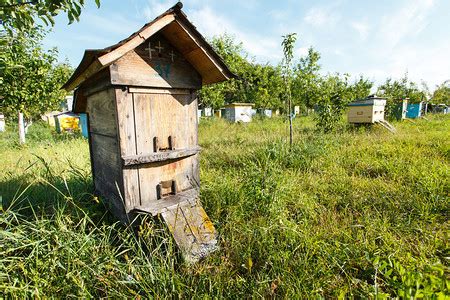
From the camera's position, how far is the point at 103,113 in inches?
105

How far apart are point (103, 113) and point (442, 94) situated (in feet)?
120

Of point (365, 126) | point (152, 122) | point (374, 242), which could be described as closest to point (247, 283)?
point (374, 242)

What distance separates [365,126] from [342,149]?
5478 millimetres

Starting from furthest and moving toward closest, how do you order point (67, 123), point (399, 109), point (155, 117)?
1. point (67, 123)
2. point (399, 109)
3. point (155, 117)

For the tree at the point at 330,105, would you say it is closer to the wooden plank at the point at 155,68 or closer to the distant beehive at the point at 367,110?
the distant beehive at the point at 367,110

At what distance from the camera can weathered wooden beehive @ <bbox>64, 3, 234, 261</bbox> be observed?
7.47 feet

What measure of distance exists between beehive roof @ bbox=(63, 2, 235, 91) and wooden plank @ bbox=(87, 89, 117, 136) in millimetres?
253

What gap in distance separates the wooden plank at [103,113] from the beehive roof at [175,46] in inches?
10.0

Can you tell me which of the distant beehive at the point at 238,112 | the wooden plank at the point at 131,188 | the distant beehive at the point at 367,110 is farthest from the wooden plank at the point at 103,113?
the distant beehive at the point at 238,112

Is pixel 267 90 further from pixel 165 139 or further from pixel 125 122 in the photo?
pixel 125 122

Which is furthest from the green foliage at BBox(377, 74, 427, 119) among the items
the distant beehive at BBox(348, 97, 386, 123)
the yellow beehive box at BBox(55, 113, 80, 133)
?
the yellow beehive box at BBox(55, 113, 80, 133)

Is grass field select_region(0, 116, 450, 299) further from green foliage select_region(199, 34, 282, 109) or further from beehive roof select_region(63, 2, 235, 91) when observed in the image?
green foliage select_region(199, 34, 282, 109)

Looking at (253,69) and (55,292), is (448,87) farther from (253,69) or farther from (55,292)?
(55,292)

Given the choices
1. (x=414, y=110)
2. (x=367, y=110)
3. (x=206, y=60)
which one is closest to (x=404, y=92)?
(x=414, y=110)
